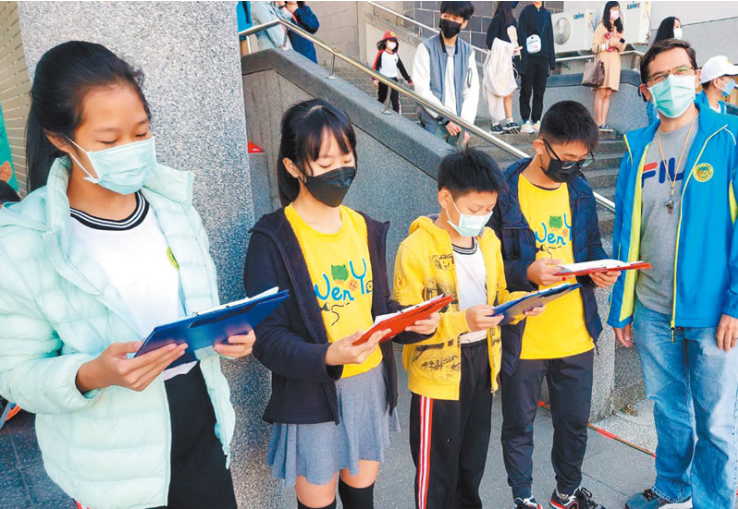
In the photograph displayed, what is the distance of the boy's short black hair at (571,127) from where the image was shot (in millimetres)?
2441

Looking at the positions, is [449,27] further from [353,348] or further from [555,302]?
[353,348]

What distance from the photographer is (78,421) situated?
4.35 feet

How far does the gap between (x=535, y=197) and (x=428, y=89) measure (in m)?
2.40

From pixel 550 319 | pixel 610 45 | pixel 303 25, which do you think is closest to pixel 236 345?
pixel 550 319

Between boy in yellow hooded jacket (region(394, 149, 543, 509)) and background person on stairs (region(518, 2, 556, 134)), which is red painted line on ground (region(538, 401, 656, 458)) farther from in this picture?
Answer: background person on stairs (region(518, 2, 556, 134))

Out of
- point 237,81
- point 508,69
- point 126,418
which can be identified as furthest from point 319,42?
point 126,418

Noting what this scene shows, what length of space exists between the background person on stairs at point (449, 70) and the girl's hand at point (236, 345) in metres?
3.43

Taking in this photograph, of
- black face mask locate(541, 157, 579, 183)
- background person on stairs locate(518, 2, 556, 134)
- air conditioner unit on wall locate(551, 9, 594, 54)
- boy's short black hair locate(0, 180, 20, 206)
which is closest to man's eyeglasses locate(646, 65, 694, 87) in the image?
black face mask locate(541, 157, 579, 183)

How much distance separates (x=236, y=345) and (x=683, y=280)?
2106 millimetres

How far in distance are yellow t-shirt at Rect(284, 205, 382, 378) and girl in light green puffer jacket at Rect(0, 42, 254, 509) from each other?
0.40 metres

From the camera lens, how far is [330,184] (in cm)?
183

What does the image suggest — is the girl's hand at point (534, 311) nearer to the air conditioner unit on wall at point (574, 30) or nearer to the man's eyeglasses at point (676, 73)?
the man's eyeglasses at point (676, 73)

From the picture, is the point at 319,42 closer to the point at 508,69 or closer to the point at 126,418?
the point at 508,69

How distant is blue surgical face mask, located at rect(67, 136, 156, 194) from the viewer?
1.30 meters
